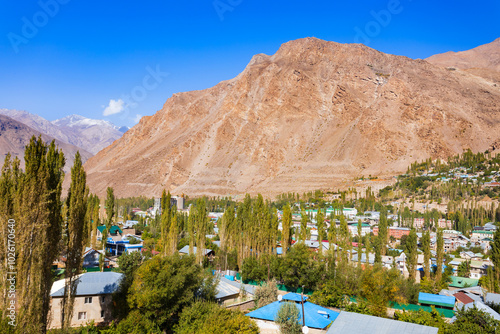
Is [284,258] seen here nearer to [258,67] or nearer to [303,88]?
[303,88]

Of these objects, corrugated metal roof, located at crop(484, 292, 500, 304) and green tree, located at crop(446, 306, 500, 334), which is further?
corrugated metal roof, located at crop(484, 292, 500, 304)

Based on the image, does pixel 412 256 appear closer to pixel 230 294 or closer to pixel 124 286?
pixel 230 294

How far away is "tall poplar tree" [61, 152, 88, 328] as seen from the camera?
17.5m

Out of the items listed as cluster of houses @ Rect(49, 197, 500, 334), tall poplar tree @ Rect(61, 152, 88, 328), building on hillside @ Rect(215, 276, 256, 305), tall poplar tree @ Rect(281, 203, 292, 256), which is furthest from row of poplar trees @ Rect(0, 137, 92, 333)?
tall poplar tree @ Rect(281, 203, 292, 256)

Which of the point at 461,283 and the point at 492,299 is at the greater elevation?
the point at 492,299

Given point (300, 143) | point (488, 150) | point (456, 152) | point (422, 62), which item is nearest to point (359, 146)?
point (300, 143)

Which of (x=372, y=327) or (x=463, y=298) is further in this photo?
(x=463, y=298)

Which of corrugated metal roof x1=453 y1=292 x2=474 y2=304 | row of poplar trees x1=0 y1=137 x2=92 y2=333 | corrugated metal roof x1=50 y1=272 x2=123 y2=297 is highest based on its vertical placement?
row of poplar trees x1=0 y1=137 x2=92 y2=333

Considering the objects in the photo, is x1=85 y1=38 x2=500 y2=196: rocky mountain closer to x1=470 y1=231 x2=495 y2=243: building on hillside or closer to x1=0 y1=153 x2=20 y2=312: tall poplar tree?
x1=470 y1=231 x2=495 y2=243: building on hillside

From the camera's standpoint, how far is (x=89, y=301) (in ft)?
74.6

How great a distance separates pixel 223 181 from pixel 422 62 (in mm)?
102523

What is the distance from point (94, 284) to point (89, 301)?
3.38 feet

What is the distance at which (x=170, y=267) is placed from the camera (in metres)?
22.5

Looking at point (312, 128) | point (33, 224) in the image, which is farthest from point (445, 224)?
point (33, 224)
